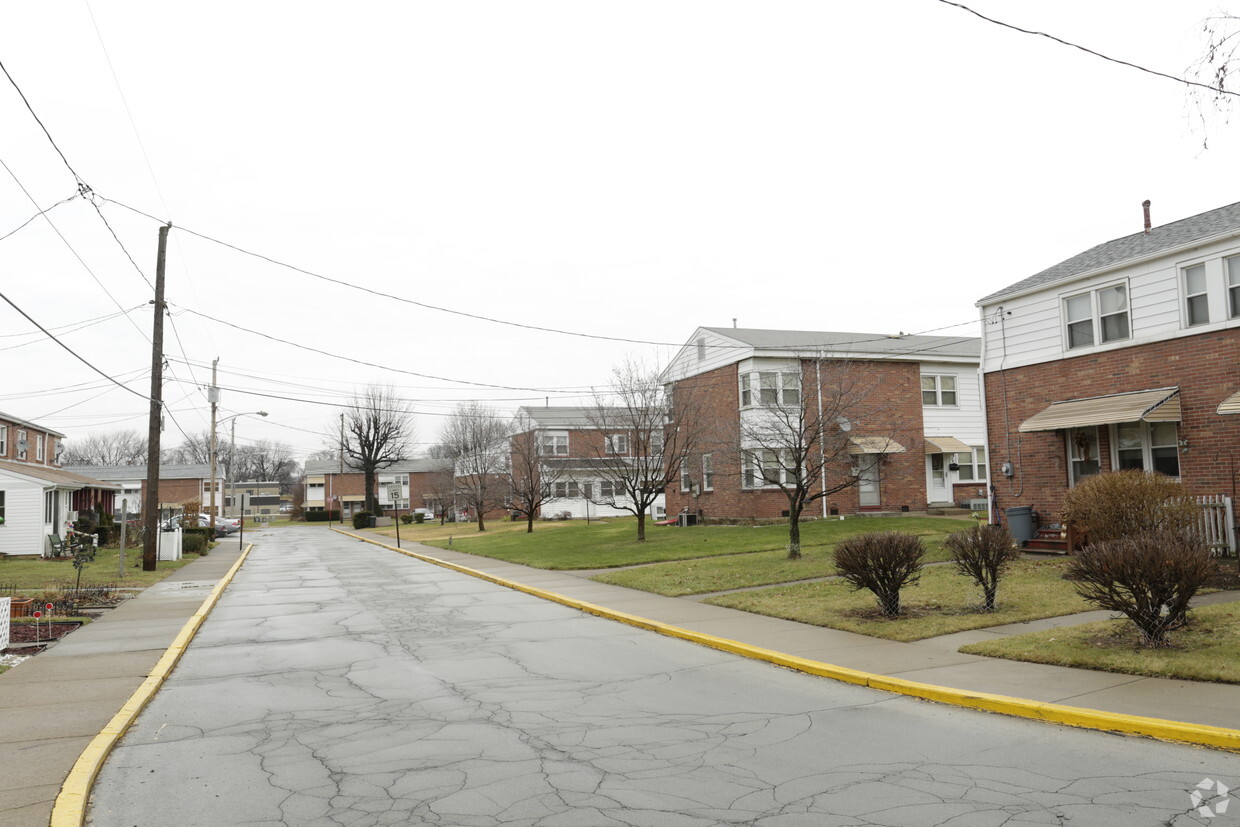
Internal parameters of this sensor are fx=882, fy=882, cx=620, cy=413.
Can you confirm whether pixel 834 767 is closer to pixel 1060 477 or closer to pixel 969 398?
pixel 1060 477

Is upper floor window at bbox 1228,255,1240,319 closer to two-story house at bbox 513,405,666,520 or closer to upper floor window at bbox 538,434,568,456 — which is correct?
two-story house at bbox 513,405,666,520

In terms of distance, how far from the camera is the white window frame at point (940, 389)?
34938 mm

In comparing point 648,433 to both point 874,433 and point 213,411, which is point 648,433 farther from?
point 213,411

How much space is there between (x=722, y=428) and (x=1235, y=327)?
1405 centimetres

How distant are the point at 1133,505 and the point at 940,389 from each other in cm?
2255

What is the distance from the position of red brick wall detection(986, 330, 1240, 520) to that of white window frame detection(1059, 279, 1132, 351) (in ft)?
1.17

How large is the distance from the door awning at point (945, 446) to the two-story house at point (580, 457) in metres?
10.9

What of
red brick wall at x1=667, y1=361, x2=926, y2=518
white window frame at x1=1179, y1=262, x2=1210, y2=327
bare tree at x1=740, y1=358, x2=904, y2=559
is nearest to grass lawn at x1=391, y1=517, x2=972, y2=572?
bare tree at x1=740, y1=358, x2=904, y2=559

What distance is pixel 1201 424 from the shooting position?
16797 mm

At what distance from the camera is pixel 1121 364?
1842 centimetres

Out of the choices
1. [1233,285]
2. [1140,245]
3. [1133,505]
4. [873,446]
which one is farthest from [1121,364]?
[873,446]

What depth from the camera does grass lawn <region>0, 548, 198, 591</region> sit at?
21205 mm

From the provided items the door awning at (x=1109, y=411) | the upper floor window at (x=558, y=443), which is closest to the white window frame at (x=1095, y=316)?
the door awning at (x=1109, y=411)

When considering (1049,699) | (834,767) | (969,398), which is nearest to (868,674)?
(1049,699)
